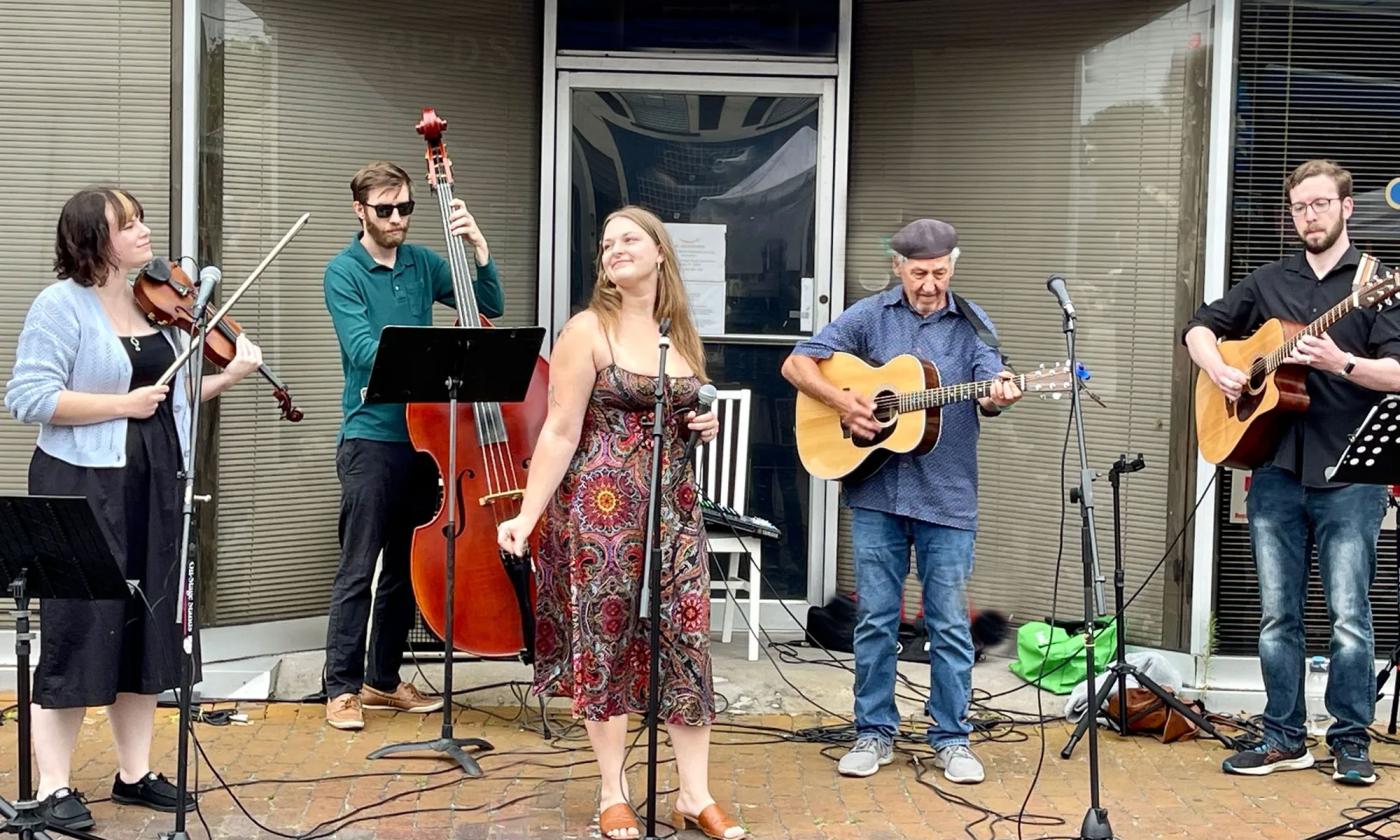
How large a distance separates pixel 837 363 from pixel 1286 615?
70.1 inches

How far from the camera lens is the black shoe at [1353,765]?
5.39m

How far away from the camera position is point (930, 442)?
5359 mm

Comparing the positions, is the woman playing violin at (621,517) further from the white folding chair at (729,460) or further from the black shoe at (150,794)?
the white folding chair at (729,460)

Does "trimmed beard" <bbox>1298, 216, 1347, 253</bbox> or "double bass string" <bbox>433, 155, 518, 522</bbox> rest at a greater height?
"trimmed beard" <bbox>1298, 216, 1347, 253</bbox>

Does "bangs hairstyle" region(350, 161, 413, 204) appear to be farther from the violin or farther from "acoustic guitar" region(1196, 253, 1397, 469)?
"acoustic guitar" region(1196, 253, 1397, 469)

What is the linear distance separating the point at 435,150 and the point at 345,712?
6.78ft

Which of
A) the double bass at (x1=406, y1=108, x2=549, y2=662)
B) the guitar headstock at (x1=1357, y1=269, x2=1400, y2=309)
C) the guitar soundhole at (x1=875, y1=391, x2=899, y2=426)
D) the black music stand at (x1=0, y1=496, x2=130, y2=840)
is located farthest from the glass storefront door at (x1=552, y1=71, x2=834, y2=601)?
the black music stand at (x1=0, y1=496, x2=130, y2=840)

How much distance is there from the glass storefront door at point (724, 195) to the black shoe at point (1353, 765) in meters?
2.50

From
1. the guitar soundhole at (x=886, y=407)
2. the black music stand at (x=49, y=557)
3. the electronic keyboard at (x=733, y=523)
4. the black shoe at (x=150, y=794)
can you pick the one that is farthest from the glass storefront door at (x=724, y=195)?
the black music stand at (x=49, y=557)

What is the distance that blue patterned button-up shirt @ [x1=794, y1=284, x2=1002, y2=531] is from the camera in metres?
5.39

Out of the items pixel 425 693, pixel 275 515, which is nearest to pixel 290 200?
pixel 275 515

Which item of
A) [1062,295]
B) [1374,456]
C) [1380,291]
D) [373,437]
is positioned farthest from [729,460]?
[1374,456]

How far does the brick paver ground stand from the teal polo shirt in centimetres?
114

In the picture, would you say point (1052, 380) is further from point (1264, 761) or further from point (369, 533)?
point (369, 533)
